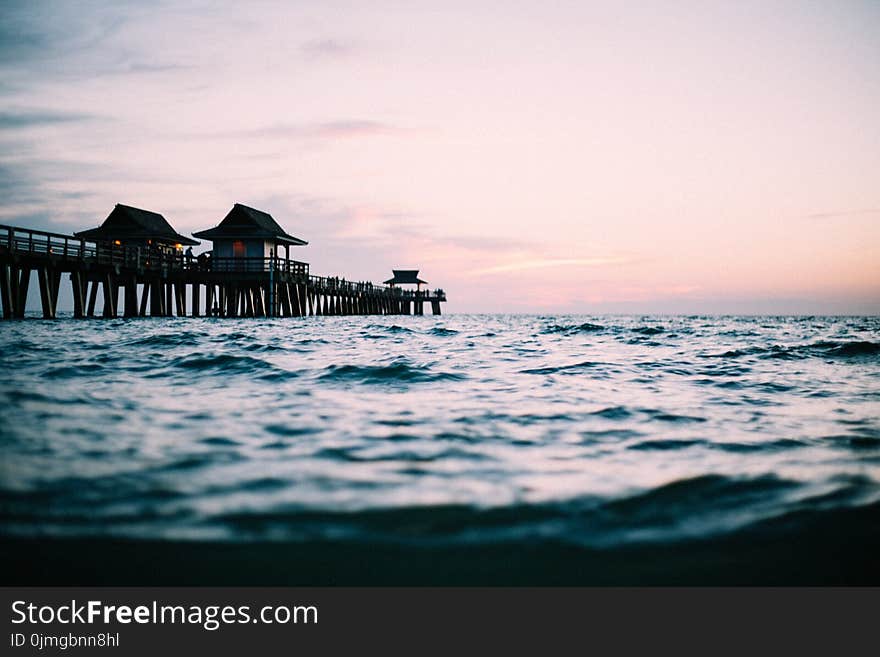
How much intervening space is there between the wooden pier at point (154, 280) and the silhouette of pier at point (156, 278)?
3 centimetres

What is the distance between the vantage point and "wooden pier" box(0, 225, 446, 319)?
20109mm

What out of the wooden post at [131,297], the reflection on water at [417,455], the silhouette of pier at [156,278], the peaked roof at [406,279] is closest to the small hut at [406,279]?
the peaked roof at [406,279]

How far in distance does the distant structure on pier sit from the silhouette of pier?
20 cm

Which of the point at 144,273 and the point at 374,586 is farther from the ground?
the point at 144,273

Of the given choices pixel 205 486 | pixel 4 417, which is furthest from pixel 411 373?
pixel 205 486

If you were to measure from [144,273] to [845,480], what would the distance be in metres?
30.1

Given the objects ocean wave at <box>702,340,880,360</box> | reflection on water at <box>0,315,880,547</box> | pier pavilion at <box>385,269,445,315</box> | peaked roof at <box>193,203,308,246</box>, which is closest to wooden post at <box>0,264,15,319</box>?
reflection on water at <box>0,315,880,547</box>

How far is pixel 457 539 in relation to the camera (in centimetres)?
247

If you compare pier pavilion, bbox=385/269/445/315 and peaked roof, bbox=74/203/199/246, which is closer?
peaked roof, bbox=74/203/199/246

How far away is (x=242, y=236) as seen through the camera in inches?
1372

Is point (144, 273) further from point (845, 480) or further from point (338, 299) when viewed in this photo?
point (845, 480)

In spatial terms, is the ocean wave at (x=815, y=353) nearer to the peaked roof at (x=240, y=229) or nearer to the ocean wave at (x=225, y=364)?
the ocean wave at (x=225, y=364)

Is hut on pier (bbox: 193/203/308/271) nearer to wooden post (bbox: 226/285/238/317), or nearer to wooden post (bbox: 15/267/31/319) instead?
wooden post (bbox: 226/285/238/317)

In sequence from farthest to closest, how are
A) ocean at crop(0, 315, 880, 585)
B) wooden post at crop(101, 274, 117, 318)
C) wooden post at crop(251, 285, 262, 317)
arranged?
wooden post at crop(251, 285, 262, 317) → wooden post at crop(101, 274, 117, 318) → ocean at crop(0, 315, 880, 585)
